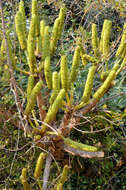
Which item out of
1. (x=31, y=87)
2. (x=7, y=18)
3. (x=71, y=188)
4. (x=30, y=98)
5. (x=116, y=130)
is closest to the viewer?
(x=30, y=98)

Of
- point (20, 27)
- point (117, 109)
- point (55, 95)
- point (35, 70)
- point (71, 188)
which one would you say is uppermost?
point (20, 27)

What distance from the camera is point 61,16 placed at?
1725 mm

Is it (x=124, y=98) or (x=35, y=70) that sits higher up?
(x=35, y=70)

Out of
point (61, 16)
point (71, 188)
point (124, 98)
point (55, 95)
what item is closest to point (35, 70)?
point (55, 95)

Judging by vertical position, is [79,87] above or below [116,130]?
above

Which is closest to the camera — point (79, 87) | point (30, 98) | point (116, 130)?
point (30, 98)

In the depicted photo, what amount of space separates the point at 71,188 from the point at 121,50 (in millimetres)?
1617

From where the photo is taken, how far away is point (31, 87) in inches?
64.0

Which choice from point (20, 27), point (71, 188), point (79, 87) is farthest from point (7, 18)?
point (71, 188)

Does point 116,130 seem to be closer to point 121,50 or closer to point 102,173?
point 102,173

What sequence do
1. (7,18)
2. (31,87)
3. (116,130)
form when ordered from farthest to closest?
(7,18) < (116,130) < (31,87)

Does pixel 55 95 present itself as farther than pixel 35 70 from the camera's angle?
No

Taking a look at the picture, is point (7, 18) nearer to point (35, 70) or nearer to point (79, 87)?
point (79, 87)

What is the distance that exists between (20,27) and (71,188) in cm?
182
